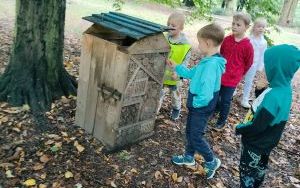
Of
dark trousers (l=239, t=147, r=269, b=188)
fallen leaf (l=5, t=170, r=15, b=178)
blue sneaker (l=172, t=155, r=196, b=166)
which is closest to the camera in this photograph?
dark trousers (l=239, t=147, r=269, b=188)

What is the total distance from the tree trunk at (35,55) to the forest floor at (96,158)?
0.65 ft

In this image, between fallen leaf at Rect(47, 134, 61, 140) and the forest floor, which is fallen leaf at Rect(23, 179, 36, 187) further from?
fallen leaf at Rect(47, 134, 61, 140)

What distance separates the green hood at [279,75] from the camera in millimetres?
3133

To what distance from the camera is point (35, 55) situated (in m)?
4.82

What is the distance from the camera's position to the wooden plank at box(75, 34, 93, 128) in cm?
422

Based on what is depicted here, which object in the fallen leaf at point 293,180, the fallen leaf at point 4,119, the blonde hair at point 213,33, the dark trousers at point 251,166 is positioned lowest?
the fallen leaf at point 293,180

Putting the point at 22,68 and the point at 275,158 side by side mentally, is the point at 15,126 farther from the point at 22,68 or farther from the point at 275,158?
the point at 275,158

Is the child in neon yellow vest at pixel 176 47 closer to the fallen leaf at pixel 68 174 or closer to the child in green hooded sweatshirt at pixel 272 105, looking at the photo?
the child in green hooded sweatshirt at pixel 272 105

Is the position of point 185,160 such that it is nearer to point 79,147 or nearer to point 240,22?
point 79,147

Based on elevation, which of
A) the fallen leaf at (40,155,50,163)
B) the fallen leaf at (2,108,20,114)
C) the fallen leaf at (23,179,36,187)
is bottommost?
the fallen leaf at (23,179,36,187)

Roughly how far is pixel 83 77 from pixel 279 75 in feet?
7.40

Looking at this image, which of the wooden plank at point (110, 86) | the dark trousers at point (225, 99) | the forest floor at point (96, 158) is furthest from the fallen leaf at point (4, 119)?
the dark trousers at point (225, 99)

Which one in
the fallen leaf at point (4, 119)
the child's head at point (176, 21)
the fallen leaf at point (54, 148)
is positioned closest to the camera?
the fallen leaf at point (54, 148)

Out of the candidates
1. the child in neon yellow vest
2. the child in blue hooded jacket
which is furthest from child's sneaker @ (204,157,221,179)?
the child in neon yellow vest
